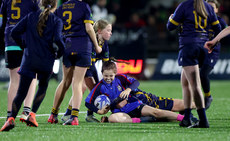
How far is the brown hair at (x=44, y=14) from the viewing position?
5.23m

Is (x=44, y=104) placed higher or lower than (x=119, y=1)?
lower

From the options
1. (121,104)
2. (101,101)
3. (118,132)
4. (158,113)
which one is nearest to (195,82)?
(158,113)

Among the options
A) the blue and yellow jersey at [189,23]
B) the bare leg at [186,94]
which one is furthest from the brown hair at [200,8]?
the bare leg at [186,94]

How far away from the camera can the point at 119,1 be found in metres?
22.1

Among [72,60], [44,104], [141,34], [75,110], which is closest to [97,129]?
[75,110]

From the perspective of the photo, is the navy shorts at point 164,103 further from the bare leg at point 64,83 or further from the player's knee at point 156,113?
the bare leg at point 64,83

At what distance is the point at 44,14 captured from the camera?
528cm

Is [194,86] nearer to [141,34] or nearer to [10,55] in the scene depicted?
[10,55]

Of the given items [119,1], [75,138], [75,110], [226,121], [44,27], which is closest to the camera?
[75,138]

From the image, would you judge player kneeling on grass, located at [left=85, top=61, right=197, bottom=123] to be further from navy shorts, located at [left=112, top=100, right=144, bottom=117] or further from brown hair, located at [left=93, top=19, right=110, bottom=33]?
brown hair, located at [left=93, top=19, right=110, bottom=33]

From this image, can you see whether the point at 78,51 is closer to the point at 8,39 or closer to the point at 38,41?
the point at 38,41

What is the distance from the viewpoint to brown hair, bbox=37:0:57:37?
206 inches

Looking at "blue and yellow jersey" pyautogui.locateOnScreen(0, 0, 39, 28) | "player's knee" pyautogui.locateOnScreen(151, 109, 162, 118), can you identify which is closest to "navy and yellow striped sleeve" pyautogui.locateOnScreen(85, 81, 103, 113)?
"player's knee" pyautogui.locateOnScreen(151, 109, 162, 118)

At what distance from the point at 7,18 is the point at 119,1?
16.4 meters
